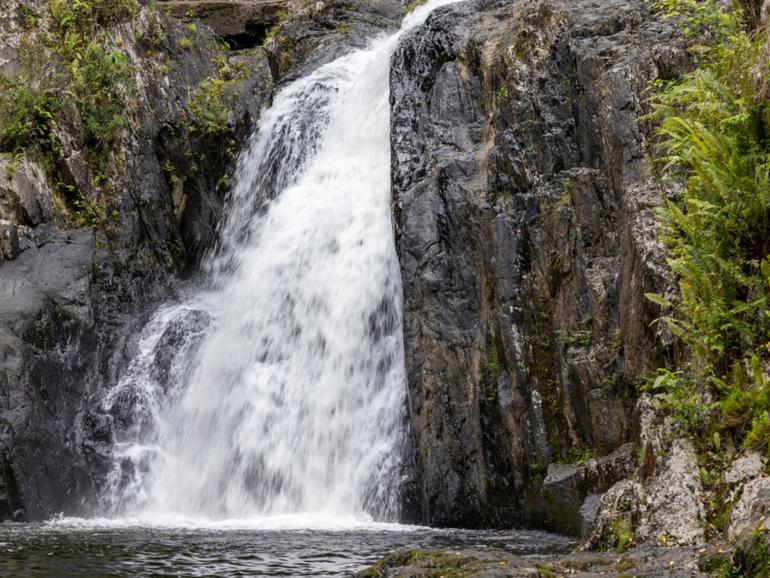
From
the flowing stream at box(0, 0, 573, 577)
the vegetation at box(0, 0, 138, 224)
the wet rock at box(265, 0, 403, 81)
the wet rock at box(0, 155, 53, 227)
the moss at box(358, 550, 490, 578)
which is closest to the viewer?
the moss at box(358, 550, 490, 578)

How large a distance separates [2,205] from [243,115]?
674 centimetres

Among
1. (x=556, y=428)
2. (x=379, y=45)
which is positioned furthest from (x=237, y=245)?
(x=556, y=428)

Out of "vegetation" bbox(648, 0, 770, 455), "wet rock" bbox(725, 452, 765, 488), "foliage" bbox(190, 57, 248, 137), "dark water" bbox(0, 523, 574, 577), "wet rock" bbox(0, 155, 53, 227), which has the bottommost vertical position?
"dark water" bbox(0, 523, 574, 577)

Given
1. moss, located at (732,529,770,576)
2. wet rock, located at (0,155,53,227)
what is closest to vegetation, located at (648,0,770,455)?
moss, located at (732,529,770,576)

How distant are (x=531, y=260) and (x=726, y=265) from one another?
5293mm

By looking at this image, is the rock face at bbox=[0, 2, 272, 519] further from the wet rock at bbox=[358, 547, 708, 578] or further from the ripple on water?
the wet rock at bbox=[358, 547, 708, 578]

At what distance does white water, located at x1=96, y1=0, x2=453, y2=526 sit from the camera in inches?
514

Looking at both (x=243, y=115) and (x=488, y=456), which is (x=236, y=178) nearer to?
(x=243, y=115)

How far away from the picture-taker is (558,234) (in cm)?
1186

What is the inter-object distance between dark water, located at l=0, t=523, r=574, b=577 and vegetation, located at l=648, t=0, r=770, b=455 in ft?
8.88

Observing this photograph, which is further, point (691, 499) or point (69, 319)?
point (69, 319)

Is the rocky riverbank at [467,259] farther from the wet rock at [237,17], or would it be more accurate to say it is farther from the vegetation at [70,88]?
the wet rock at [237,17]

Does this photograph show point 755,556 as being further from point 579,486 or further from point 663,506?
point 579,486

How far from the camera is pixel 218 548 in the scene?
29.1ft
